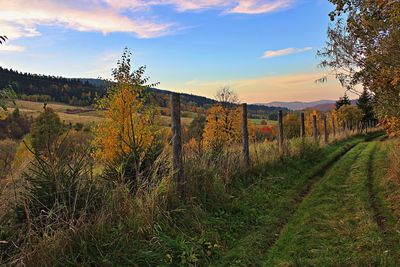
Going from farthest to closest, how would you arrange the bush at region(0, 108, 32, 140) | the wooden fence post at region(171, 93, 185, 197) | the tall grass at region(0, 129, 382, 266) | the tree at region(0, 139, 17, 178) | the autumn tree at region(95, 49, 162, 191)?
the autumn tree at region(95, 49, 162, 191) → the wooden fence post at region(171, 93, 185, 197) → the bush at region(0, 108, 32, 140) → the tree at region(0, 139, 17, 178) → the tall grass at region(0, 129, 382, 266)

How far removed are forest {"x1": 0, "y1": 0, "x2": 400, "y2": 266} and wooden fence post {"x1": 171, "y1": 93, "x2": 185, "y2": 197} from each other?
2 cm

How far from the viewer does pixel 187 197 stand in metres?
7.39

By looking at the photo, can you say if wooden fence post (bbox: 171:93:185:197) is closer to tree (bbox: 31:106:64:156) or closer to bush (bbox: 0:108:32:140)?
tree (bbox: 31:106:64:156)

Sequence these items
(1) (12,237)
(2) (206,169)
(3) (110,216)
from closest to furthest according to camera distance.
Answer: (1) (12,237)
(3) (110,216)
(2) (206,169)

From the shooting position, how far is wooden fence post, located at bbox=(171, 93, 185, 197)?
7.46 meters

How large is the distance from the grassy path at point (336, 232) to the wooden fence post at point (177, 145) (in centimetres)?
234

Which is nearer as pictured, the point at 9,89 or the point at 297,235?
the point at 9,89

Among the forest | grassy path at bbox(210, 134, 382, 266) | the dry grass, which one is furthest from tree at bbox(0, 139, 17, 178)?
the dry grass

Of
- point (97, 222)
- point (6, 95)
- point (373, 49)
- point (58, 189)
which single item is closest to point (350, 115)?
point (373, 49)

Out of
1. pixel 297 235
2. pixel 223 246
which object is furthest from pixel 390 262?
pixel 223 246

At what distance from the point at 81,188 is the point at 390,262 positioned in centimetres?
485

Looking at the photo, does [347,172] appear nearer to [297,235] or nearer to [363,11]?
[363,11]

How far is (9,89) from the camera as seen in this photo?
3.79 metres

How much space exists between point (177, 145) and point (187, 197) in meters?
1.16
